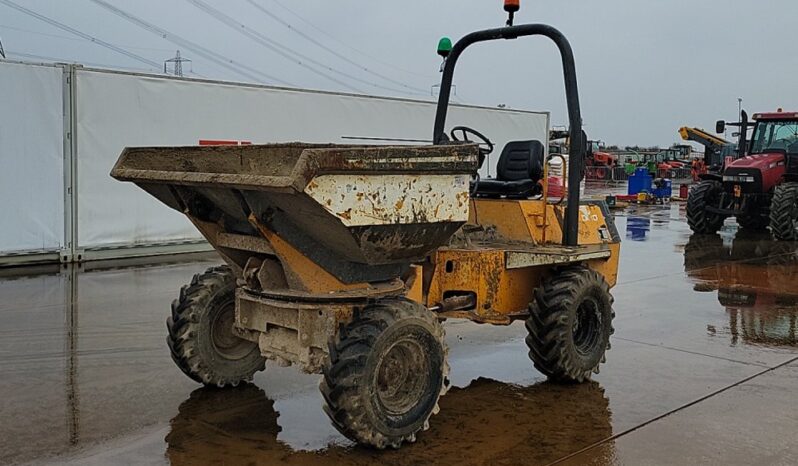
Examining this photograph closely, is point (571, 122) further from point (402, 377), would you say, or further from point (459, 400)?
point (402, 377)

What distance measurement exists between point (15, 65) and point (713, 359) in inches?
367

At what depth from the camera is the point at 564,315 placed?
541 cm

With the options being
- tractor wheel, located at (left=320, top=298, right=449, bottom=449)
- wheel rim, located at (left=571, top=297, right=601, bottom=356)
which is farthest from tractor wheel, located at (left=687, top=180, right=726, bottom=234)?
tractor wheel, located at (left=320, top=298, right=449, bottom=449)

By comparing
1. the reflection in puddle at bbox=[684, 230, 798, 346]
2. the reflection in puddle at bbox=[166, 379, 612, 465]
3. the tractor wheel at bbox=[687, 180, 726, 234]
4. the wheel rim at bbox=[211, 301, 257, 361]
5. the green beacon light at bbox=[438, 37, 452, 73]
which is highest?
the green beacon light at bbox=[438, 37, 452, 73]

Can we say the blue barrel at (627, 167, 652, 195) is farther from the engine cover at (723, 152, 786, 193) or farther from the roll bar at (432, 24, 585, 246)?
the roll bar at (432, 24, 585, 246)

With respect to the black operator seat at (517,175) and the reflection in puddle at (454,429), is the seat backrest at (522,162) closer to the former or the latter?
the black operator seat at (517,175)

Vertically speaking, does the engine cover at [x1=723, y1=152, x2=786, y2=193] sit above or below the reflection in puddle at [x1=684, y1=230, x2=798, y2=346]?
above

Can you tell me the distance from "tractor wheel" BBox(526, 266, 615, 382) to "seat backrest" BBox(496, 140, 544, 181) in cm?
79

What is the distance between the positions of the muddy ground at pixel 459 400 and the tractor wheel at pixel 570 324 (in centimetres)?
18

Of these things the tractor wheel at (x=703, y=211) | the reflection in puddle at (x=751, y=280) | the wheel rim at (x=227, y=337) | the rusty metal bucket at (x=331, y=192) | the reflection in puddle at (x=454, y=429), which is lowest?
the reflection in puddle at (x=454, y=429)

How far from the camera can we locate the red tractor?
15.6 meters

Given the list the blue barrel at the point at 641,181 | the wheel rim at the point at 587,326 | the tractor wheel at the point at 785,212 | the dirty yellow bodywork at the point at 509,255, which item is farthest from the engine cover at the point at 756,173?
the wheel rim at the point at 587,326

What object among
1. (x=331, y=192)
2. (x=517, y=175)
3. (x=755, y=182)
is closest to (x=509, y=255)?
(x=517, y=175)

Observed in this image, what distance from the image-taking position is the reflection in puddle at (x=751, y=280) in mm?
7598
